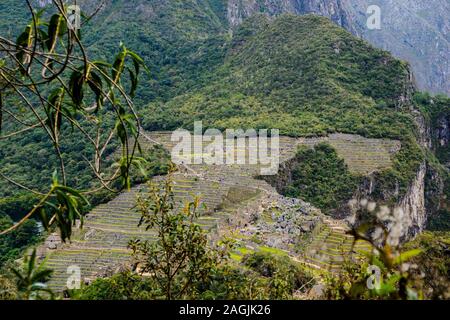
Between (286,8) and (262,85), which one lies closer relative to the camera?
(262,85)

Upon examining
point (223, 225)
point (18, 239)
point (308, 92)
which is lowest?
point (18, 239)

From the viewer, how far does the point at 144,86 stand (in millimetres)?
47656

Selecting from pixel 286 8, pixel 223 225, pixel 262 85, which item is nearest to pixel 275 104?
pixel 262 85

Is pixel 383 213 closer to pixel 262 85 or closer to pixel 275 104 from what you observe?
pixel 275 104

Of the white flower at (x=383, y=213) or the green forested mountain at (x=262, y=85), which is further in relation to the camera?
the green forested mountain at (x=262, y=85)

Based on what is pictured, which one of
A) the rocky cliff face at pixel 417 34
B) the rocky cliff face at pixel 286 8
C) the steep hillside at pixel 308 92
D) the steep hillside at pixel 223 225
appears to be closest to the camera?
the steep hillside at pixel 223 225

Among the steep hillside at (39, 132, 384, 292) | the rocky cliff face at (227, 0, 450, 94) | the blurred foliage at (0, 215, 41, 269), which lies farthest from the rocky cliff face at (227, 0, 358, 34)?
the blurred foliage at (0, 215, 41, 269)

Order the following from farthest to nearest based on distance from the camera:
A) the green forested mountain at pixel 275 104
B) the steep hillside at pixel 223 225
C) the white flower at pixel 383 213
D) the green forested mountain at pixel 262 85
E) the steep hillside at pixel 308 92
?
the steep hillside at pixel 308 92
the green forested mountain at pixel 262 85
the green forested mountain at pixel 275 104
the steep hillside at pixel 223 225
the white flower at pixel 383 213

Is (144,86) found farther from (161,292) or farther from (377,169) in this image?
(161,292)

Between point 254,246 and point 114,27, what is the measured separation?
135ft

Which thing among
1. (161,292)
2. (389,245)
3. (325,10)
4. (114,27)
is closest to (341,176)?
(161,292)

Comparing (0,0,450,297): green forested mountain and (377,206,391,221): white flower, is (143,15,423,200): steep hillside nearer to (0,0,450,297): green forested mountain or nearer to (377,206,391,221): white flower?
(0,0,450,297): green forested mountain

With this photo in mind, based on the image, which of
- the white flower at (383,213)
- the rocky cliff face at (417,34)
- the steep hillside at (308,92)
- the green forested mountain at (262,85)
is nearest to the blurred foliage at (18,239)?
the green forested mountain at (262,85)

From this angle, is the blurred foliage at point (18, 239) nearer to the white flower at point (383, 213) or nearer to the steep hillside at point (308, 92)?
the steep hillside at point (308, 92)
